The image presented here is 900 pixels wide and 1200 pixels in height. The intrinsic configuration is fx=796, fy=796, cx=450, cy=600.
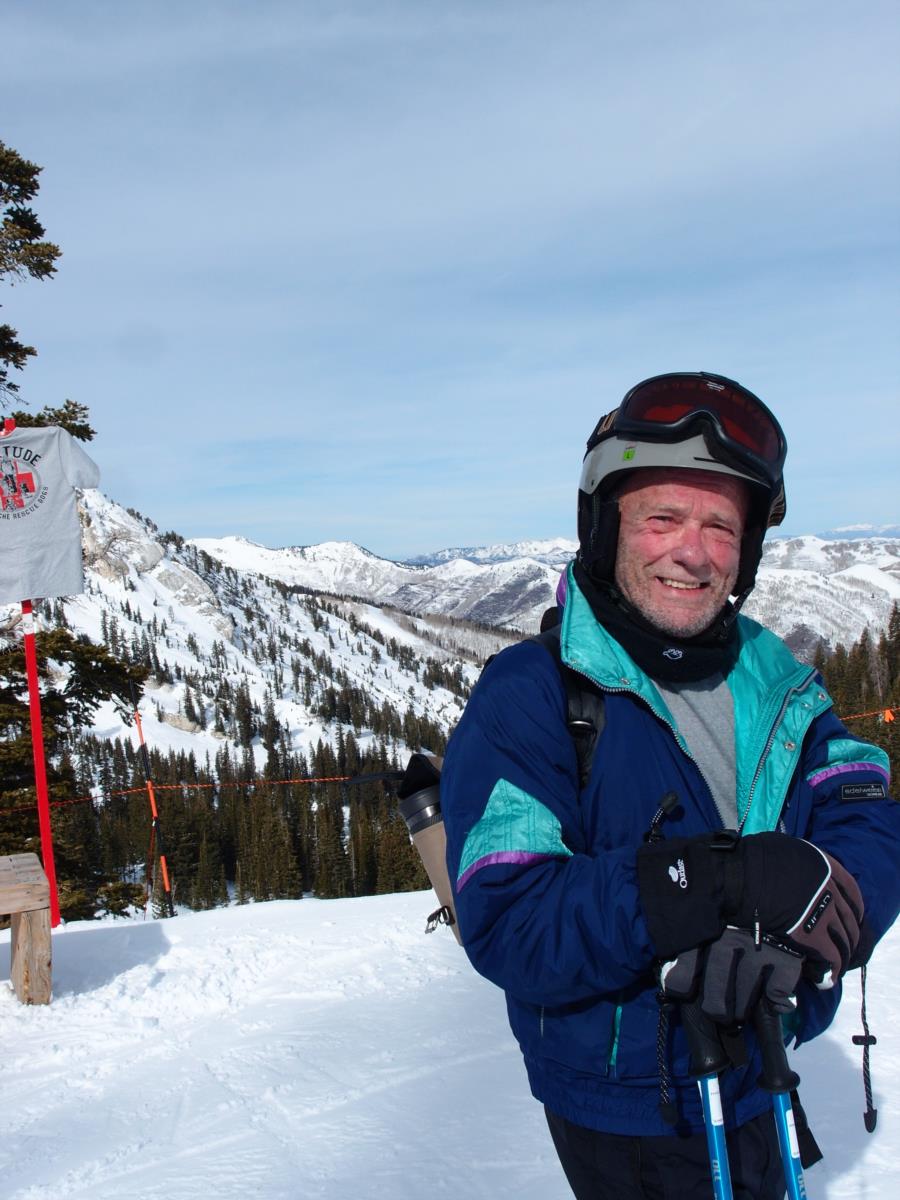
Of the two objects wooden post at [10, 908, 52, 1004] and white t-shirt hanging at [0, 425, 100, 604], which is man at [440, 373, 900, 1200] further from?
white t-shirt hanging at [0, 425, 100, 604]

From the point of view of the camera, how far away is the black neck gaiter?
6.62 ft

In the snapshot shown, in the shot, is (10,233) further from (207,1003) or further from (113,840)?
(113,840)

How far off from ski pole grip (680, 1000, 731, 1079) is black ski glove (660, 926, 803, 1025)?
0.05 metres

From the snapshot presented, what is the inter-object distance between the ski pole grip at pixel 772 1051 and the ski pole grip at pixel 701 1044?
93 mm

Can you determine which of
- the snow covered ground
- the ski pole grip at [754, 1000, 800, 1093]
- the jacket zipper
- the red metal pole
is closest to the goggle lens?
the jacket zipper

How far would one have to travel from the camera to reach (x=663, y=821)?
1874mm

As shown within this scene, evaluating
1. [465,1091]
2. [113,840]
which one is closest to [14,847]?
[465,1091]

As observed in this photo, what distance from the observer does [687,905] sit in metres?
1.57

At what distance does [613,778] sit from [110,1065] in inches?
190

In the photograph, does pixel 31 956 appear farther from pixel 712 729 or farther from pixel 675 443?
pixel 675 443

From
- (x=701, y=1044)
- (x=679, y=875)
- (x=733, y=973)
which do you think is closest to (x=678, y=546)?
(x=679, y=875)

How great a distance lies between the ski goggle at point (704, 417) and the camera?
2.09 metres

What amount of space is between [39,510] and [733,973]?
310 inches

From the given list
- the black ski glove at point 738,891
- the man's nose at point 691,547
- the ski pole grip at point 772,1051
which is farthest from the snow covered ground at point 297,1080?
the man's nose at point 691,547
